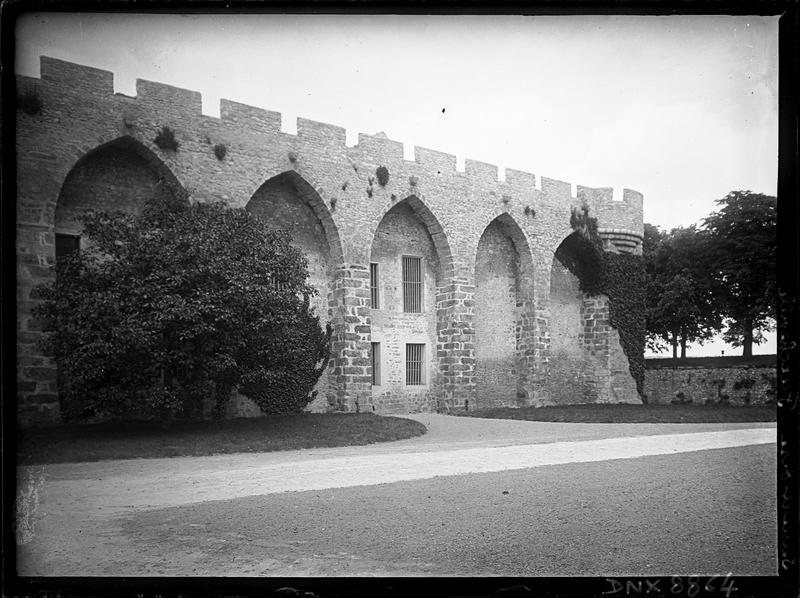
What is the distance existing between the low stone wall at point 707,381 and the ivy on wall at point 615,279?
2.22ft

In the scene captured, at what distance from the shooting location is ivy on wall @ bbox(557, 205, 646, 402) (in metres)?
25.5

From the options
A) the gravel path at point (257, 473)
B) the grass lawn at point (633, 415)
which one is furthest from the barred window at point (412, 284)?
the gravel path at point (257, 473)

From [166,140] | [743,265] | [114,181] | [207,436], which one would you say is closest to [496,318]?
[743,265]

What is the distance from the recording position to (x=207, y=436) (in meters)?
12.9

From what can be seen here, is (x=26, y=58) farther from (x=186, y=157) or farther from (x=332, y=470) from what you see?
(x=186, y=157)

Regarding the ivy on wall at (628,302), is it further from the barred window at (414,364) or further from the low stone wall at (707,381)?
the barred window at (414,364)

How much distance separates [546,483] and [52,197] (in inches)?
436

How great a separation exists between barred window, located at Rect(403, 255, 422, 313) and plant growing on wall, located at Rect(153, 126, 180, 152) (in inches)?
327

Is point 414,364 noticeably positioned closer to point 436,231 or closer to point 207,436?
point 436,231

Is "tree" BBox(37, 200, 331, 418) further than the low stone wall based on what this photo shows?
No

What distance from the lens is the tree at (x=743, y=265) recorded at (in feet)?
28.9

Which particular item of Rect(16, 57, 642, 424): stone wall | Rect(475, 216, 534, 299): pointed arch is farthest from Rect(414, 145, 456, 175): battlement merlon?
Rect(475, 216, 534, 299): pointed arch

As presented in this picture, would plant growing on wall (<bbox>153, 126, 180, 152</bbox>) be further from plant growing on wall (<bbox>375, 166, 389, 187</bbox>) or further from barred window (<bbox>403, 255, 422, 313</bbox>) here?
barred window (<bbox>403, 255, 422, 313</bbox>)

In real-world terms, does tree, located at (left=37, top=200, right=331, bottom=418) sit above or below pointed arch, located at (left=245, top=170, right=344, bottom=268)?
below
